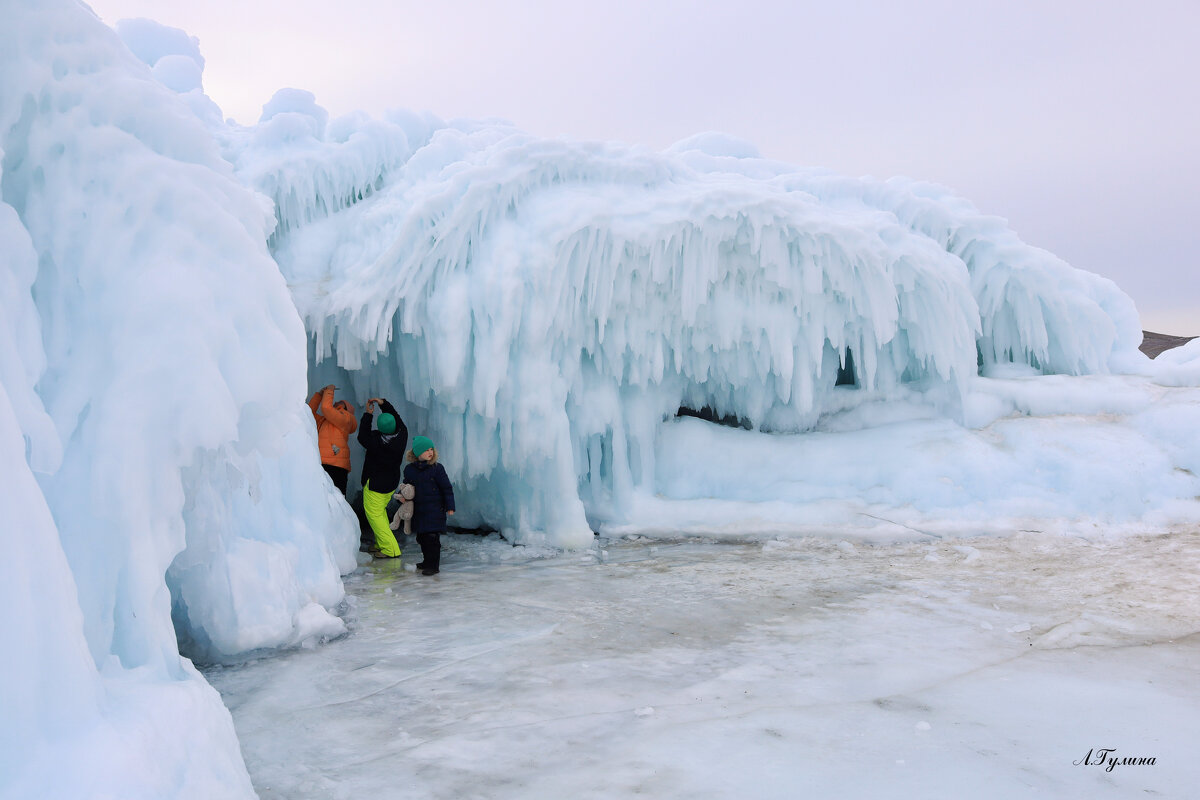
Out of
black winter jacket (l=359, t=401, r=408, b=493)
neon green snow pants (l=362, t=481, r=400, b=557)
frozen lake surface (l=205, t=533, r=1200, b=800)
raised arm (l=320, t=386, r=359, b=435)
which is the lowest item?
frozen lake surface (l=205, t=533, r=1200, b=800)

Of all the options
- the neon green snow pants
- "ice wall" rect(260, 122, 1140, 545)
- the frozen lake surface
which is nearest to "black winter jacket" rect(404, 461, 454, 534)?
the frozen lake surface

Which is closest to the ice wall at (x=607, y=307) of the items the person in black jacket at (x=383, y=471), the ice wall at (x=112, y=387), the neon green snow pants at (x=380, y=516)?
the person in black jacket at (x=383, y=471)

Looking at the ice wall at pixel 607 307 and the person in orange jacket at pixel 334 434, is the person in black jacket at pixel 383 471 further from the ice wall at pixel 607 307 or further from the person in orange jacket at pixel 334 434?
the ice wall at pixel 607 307

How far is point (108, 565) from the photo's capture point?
115 inches

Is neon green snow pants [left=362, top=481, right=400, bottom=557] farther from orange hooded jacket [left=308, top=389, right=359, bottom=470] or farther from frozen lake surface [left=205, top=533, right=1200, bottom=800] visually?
frozen lake surface [left=205, top=533, right=1200, bottom=800]

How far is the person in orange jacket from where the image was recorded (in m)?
8.49

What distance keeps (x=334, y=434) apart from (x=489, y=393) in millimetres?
1798

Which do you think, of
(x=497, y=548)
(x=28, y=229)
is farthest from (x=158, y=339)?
(x=497, y=548)

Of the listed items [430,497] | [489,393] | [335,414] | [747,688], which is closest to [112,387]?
[747,688]

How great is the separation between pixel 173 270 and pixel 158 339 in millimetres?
324

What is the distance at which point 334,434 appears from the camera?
8.57 metres

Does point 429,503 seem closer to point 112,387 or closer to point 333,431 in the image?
point 333,431

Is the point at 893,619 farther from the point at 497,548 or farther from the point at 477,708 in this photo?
the point at 497,548

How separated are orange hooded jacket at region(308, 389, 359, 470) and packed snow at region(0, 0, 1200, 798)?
24.3 inches
